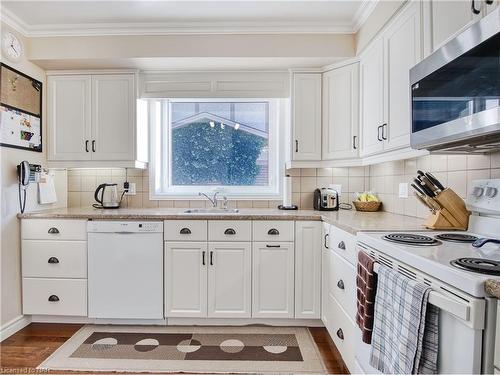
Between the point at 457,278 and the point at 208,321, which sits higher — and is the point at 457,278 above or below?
above

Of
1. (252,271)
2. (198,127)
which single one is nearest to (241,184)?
(198,127)

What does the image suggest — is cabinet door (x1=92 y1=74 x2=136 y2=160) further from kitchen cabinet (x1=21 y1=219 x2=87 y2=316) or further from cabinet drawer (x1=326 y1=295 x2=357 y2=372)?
cabinet drawer (x1=326 y1=295 x2=357 y2=372)

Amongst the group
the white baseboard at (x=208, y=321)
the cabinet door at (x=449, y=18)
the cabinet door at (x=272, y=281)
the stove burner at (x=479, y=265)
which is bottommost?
the white baseboard at (x=208, y=321)

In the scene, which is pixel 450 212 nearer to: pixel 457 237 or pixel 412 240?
pixel 457 237

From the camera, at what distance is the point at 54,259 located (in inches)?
94.0

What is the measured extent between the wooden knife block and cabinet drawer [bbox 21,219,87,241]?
8.17ft

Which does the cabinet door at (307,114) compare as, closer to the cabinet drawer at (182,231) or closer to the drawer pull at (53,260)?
the cabinet drawer at (182,231)

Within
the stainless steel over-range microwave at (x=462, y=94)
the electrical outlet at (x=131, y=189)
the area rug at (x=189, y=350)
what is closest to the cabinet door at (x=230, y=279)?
the area rug at (x=189, y=350)

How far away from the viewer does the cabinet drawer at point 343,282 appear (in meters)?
1.70

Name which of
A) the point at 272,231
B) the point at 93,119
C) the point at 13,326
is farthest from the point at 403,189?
the point at 13,326

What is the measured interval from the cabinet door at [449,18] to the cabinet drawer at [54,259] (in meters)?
2.72

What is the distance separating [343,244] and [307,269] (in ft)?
1.95

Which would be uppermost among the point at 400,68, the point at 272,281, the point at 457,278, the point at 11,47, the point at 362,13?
the point at 362,13

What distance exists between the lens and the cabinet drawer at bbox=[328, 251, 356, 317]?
67.1 inches
